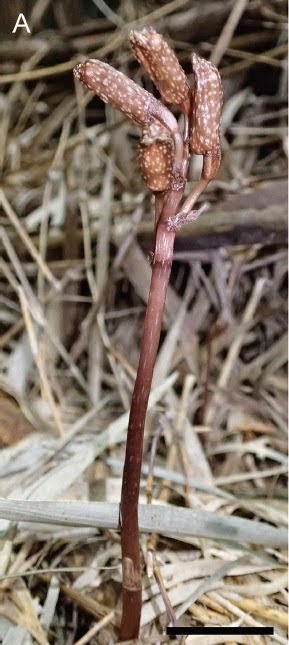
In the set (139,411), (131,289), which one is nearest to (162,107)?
(139,411)

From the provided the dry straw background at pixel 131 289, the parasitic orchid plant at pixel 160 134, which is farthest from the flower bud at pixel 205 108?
the dry straw background at pixel 131 289

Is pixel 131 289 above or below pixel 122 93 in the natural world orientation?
above

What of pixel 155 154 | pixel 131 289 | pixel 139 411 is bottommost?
pixel 139 411

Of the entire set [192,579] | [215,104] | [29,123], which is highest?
[29,123]

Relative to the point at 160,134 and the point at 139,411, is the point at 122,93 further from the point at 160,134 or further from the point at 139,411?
the point at 139,411

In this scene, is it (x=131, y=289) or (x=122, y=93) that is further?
(x=131, y=289)

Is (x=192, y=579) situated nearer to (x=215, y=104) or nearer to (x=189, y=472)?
(x=189, y=472)

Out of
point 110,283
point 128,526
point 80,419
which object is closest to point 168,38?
point 110,283
